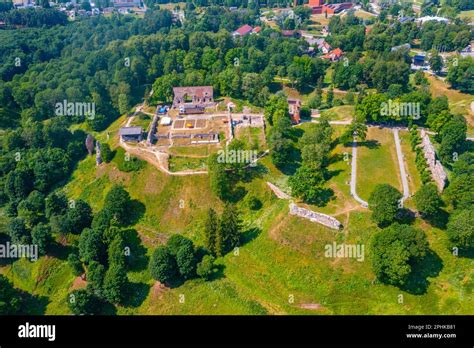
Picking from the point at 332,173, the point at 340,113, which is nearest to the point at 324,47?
the point at 340,113

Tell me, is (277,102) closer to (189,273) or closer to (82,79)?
(189,273)

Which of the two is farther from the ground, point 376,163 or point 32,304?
point 376,163

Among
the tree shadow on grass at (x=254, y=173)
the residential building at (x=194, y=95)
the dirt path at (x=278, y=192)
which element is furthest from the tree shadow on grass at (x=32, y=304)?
the residential building at (x=194, y=95)

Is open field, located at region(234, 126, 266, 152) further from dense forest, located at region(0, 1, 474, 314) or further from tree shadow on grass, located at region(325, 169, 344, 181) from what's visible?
tree shadow on grass, located at region(325, 169, 344, 181)

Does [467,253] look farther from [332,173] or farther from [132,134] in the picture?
[132,134]

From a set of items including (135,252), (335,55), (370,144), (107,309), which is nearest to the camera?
(107,309)

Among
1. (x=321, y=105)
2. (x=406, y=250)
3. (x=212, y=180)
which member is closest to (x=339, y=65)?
(x=321, y=105)

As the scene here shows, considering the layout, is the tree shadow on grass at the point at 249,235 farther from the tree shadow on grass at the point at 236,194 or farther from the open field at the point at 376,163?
the open field at the point at 376,163
